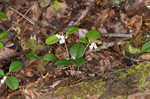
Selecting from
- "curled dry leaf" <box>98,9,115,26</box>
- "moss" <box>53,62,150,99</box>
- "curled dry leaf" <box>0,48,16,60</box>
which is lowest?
"moss" <box>53,62,150,99</box>

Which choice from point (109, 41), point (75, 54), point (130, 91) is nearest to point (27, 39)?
point (75, 54)

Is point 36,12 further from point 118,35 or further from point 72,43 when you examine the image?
point 118,35

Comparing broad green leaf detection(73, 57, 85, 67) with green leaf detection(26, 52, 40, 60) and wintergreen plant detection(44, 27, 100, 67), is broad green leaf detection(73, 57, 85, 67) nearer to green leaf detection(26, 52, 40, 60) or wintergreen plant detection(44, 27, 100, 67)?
wintergreen plant detection(44, 27, 100, 67)

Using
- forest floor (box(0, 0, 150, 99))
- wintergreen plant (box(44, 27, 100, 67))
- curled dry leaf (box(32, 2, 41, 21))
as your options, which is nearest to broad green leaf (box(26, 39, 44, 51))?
forest floor (box(0, 0, 150, 99))

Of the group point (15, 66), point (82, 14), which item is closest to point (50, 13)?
point (82, 14)

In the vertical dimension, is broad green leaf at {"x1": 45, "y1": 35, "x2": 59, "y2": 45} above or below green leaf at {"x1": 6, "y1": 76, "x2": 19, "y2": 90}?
above

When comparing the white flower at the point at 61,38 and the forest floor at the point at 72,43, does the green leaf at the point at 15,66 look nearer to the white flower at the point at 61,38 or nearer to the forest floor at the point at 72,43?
the forest floor at the point at 72,43
